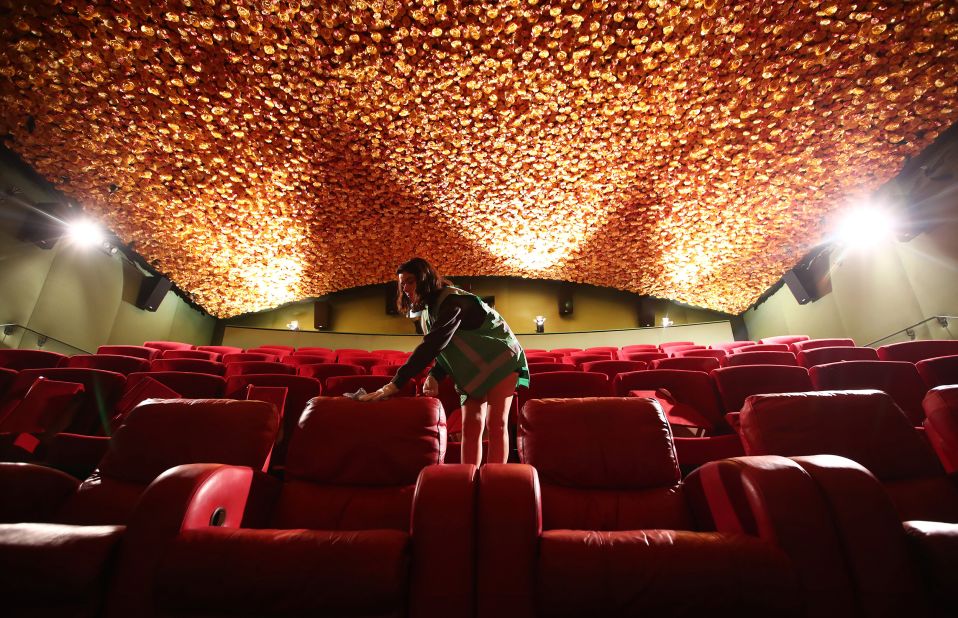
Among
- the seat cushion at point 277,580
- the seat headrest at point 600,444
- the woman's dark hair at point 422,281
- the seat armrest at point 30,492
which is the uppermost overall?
the woman's dark hair at point 422,281

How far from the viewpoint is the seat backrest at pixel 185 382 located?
7.49ft

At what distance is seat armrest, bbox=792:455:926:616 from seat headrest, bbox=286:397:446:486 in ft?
3.27

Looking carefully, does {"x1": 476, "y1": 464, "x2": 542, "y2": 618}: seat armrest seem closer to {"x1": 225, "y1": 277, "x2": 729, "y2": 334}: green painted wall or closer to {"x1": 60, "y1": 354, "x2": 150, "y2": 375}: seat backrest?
{"x1": 60, "y1": 354, "x2": 150, "y2": 375}: seat backrest

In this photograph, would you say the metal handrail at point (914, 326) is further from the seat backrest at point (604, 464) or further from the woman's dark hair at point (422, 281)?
the woman's dark hair at point (422, 281)

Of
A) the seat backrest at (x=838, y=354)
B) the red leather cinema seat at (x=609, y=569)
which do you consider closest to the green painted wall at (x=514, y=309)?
the seat backrest at (x=838, y=354)

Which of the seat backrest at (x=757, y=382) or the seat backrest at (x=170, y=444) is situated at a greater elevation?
the seat backrest at (x=757, y=382)

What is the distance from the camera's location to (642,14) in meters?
3.80

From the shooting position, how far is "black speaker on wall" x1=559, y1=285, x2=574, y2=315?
919cm

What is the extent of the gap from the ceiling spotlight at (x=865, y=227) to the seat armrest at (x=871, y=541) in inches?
221

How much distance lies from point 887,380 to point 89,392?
168 inches

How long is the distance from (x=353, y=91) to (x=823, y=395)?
4954mm

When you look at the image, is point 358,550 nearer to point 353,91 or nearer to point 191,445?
point 191,445

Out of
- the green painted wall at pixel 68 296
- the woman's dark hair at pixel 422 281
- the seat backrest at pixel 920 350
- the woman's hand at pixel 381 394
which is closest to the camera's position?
the woman's hand at pixel 381 394

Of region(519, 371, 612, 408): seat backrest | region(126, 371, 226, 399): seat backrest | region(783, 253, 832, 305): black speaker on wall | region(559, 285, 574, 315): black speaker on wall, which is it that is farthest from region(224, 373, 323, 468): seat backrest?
region(559, 285, 574, 315): black speaker on wall
